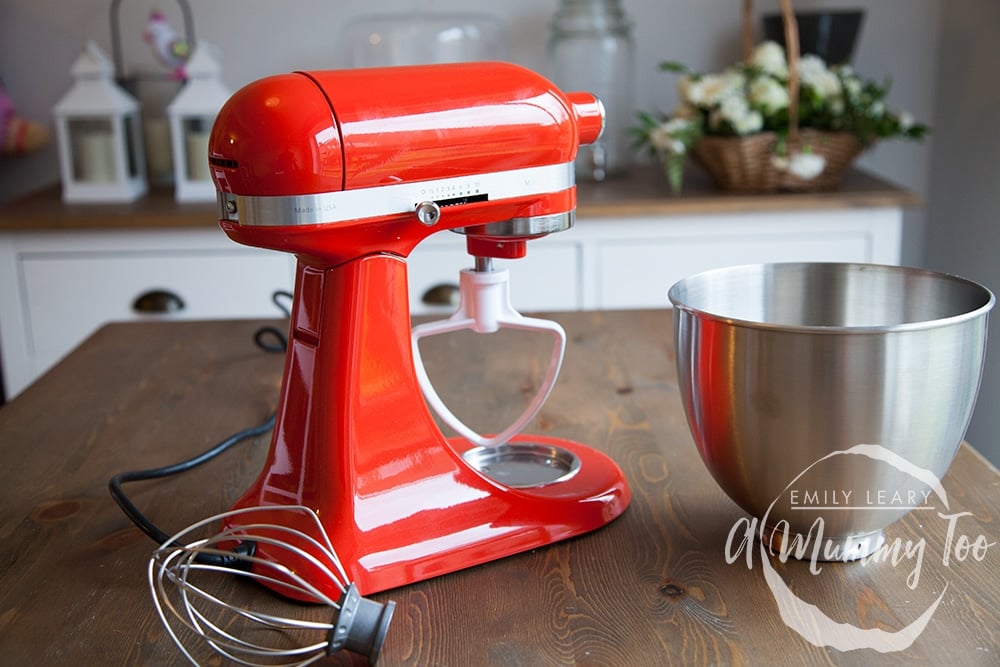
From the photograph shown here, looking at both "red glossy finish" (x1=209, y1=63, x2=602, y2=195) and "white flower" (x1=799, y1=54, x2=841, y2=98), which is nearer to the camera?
"red glossy finish" (x1=209, y1=63, x2=602, y2=195)

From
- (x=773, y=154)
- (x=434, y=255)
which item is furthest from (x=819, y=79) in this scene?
(x=434, y=255)

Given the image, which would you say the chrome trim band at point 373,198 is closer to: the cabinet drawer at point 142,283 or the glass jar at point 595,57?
the cabinet drawer at point 142,283

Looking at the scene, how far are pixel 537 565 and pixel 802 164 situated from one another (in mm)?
1436

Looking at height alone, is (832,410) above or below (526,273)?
above

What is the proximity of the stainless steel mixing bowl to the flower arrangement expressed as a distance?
50.8 inches

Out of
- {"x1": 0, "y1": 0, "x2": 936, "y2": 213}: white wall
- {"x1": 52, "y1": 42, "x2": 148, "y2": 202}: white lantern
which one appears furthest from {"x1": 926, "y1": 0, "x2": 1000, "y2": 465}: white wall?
{"x1": 52, "y1": 42, "x2": 148, "y2": 202}: white lantern

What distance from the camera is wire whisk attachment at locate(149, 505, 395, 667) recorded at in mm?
567

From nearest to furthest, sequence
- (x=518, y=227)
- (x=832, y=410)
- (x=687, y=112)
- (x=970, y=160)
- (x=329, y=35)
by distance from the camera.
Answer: (x=832, y=410) → (x=518, y=227) → (x=687, y=112) → (x=970, y=160) → (x=329, y=35)

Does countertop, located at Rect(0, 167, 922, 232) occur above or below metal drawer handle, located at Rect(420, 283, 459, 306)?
above

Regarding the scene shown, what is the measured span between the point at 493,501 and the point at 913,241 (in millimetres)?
2007

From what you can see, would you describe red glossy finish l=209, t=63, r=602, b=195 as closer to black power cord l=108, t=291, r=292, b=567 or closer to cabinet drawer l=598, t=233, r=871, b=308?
black power cord l=108, t=291, r=292, b=567

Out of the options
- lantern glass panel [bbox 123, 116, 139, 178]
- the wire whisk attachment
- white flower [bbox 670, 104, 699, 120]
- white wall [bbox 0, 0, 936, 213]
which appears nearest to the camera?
the wire whisk attachment

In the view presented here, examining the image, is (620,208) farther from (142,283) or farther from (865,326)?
(865,326)

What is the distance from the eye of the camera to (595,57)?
223cm
